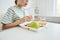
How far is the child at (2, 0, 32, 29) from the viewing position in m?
1.42

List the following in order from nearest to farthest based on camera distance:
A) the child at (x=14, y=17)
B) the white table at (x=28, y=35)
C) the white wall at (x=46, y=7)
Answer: the white table at (x=28, y=35), the child at (x=14, y=17), the white wall at (x=46, y=7)

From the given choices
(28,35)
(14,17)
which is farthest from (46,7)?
(28,35)

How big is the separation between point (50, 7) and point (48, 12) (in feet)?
0.45

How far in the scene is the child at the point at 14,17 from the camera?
1418mm

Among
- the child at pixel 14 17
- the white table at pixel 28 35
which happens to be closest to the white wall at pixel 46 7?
the child at pixel 14 17

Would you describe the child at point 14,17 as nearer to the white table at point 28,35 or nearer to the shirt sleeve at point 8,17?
the shirt sleeve at point 8,17

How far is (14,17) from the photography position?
157cm

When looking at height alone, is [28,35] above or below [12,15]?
below

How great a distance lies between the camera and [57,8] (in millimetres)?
2863

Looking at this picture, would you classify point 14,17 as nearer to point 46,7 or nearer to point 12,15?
point 12,15

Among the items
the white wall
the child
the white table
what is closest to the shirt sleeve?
the child

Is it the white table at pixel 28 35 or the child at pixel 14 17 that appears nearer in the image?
the white table at pixel 28 35

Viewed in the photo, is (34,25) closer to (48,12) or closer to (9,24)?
(9,24)

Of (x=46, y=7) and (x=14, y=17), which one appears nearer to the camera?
(x=14, y=17)
